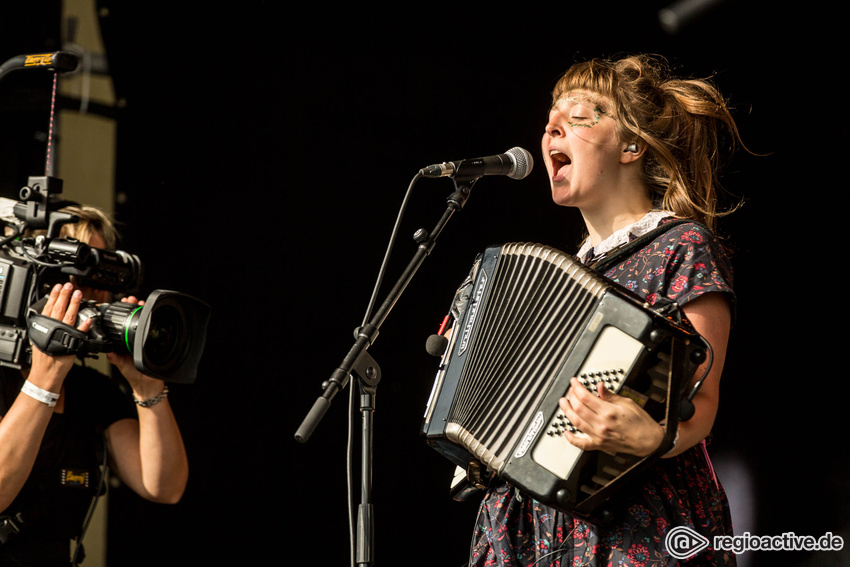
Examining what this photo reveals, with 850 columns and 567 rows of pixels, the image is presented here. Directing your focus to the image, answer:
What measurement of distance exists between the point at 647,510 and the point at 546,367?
0.28m

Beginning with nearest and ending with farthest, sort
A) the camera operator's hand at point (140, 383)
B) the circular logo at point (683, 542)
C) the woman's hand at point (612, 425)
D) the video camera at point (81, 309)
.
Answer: the woman's hand at point (612, 425) → the circular logo at point (683, 542) → the video camera at point (81, 309) → the camera operator's hand at point (140, 383)

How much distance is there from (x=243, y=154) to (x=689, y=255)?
6.40ft

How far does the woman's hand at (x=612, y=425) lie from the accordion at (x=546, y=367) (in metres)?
0.02

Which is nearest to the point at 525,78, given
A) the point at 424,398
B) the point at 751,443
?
the point at 424,398

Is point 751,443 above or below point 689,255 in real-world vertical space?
below

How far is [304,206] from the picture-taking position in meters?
2.82

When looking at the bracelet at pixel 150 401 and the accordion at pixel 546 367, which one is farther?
the bracelet at pixel 150 401

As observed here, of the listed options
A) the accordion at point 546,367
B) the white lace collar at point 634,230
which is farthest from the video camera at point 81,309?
the white lace collar at point 634,230

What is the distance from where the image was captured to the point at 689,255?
1313 millimetres

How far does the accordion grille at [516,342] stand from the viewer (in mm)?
1217

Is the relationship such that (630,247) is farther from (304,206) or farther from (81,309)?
(304,206)

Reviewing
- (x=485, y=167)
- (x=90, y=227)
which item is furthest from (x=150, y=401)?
(x=485, y=167)

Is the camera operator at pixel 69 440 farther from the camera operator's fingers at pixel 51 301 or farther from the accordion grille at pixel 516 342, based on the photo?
the accordion grille at pixel 516 342

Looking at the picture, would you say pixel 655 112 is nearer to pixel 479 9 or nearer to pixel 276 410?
pixel 479 9
